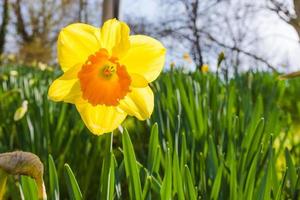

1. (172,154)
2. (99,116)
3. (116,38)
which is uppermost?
(116,38)

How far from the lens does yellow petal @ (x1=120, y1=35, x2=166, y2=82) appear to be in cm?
63

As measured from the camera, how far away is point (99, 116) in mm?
636

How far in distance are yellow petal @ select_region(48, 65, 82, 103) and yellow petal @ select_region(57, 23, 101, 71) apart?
0.6 inches

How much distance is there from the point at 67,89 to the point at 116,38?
0.32 ft

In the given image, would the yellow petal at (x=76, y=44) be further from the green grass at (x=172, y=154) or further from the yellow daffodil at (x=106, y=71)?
the green grass at (x=172, y=154)

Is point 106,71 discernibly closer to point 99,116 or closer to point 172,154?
Answer: point 99,116

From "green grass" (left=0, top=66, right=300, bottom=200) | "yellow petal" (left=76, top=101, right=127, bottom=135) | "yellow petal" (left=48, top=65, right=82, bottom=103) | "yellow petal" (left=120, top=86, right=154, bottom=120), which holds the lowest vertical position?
"green grass" (left=0, top=66, right=300, bottom=200)

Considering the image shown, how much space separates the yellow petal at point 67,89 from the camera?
613mm

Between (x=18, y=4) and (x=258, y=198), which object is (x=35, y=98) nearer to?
(x=258, y=198)

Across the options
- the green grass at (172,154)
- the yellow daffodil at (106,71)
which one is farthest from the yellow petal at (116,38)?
the green grass at (172,154)

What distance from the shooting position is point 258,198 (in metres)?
0.69

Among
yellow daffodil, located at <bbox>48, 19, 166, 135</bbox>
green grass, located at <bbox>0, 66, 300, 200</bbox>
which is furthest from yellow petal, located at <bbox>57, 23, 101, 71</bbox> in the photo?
green grass, located at <bbox>0, 66, 300, 200</bbox>

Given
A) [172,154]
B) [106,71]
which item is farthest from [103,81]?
[172,154]

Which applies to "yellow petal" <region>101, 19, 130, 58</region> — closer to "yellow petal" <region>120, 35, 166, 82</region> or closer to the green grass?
"yellow petal" <region>120, 35, 166, 82</region>
